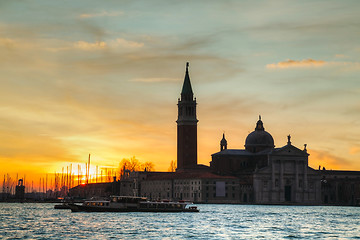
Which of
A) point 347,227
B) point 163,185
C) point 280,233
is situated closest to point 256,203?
point 163,185

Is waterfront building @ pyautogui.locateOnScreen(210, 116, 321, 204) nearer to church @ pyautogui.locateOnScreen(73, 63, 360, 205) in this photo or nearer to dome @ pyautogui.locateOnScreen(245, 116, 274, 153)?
church @ pyautogui.locateOnScreen(73, 63, 360, 205)

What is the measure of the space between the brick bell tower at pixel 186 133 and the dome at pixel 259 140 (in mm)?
14717

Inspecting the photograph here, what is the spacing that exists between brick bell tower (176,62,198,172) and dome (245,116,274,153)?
1472cm

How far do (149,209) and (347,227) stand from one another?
37.7 meters

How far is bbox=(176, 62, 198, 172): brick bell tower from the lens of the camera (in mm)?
178875

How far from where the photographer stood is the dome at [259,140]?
183750 millimetres

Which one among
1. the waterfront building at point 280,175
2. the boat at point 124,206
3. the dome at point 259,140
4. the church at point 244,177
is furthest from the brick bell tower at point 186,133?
the boat at point 124,206

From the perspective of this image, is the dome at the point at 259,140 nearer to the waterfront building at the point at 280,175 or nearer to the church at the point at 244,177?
the church at the point at 244,177

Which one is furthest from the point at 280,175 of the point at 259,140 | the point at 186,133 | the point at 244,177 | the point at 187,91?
the point at 187,91

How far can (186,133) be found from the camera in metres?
179

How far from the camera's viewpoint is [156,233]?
63.7 metres

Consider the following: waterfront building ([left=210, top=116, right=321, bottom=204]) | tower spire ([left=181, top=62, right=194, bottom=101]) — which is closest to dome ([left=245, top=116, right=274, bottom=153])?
waterfront building ([left=210, top=116, right=321, bottom=204])

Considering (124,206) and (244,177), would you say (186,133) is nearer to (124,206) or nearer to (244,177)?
(244,177)

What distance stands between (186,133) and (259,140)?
18.7 m
